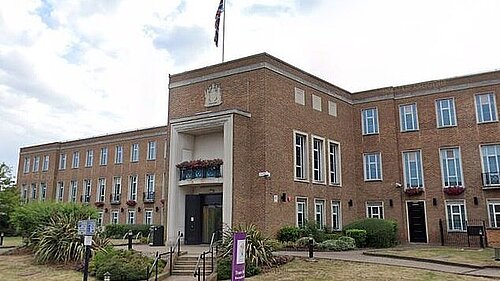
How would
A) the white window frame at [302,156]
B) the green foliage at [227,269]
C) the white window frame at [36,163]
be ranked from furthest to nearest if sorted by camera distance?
the white window frame at [36,163] < the white window frame at [302,156] < the green foliage at [227,269]

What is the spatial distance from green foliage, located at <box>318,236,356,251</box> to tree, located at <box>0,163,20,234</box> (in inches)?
814

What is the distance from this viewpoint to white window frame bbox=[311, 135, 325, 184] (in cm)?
2381

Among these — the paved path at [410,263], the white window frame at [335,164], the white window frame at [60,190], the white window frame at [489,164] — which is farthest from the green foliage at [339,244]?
the white window frame at [60,190]

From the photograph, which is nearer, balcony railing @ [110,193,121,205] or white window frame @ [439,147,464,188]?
white window frame @ [439,147,464,188]

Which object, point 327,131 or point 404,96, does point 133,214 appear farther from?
point 404,96

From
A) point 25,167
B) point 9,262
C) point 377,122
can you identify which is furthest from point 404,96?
point 25,167

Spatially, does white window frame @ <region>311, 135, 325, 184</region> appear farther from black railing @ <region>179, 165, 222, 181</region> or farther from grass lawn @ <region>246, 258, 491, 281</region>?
grass lawn @ <region>246, 258, 491, 281</region>

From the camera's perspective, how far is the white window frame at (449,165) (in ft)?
80.5

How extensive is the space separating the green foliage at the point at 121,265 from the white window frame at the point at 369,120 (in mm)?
16207

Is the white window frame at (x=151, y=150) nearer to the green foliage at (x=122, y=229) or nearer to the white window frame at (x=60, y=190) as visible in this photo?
the green foliage at (x=122, y=229)

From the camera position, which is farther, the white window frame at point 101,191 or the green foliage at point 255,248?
the white window frame at point 101,191

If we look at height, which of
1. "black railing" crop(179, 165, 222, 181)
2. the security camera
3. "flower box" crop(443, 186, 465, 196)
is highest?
"black railing" crop(179, 165, 222, 181)

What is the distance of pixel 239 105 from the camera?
21688 mm

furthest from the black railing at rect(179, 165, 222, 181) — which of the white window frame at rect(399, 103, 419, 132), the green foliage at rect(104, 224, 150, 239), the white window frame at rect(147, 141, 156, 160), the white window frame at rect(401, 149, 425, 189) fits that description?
the white window frame at rect(147, 141, 156, 160)
